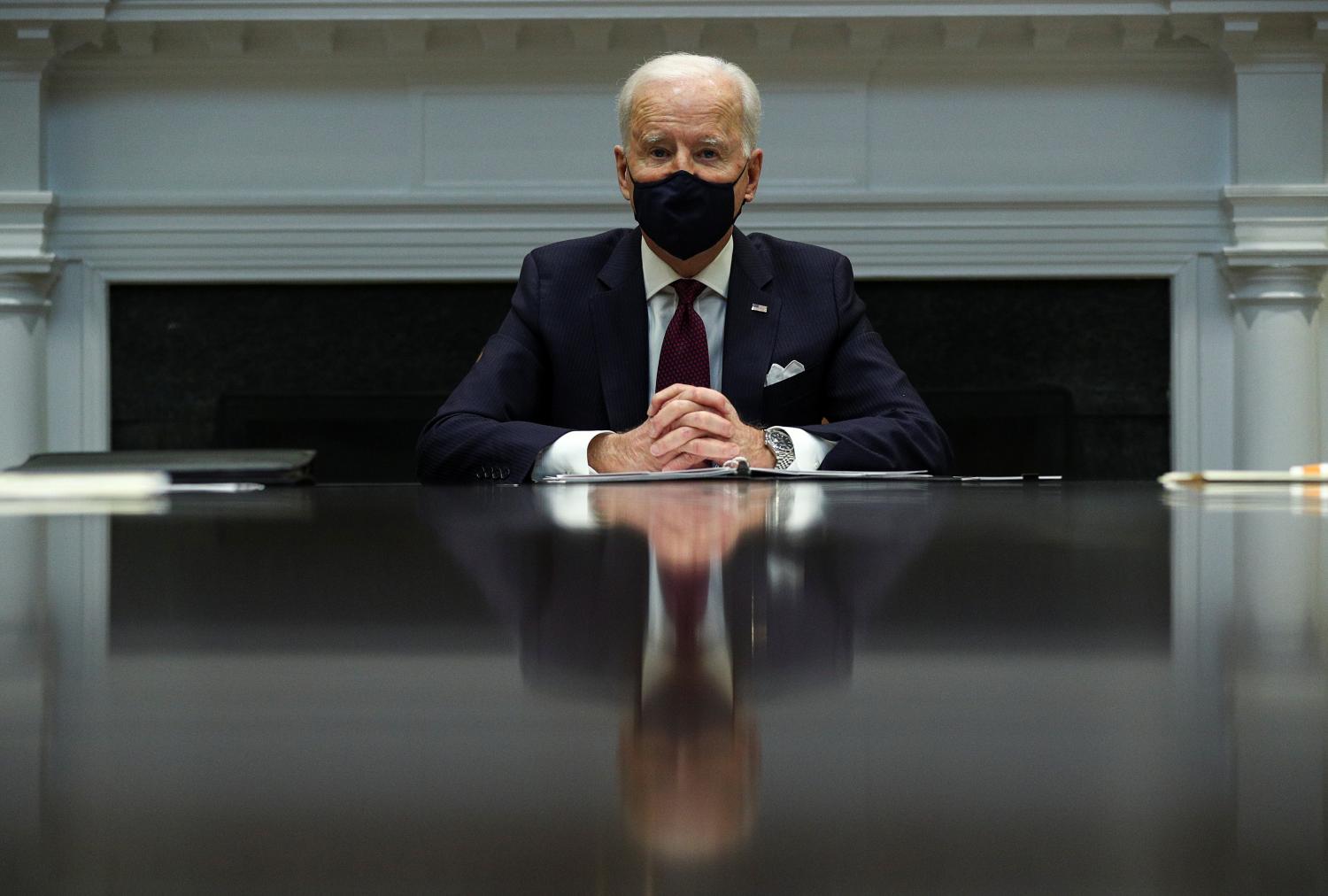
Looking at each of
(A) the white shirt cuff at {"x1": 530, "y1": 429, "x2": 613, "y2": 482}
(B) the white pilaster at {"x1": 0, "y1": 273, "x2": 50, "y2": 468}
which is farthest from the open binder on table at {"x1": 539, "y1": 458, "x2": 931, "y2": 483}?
(B) the white pilaster at {"x1": 0, "y1": 273, "x2": 50, "y2": 468}

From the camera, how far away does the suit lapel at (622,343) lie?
138cm

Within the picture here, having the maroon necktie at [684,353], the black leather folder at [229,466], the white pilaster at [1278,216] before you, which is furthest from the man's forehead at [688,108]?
the white pilaster at [1278,216]

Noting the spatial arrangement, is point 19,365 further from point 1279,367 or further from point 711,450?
point 1279,367

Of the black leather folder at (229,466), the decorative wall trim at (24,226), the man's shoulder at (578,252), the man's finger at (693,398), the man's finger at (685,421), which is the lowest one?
the black leather folder at (229,466)

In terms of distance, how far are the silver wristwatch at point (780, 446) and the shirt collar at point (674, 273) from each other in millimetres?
300

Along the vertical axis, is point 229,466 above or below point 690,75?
below

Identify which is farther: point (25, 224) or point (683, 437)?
point (25, 224)

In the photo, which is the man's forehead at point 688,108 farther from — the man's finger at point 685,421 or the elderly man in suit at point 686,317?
the man's finger at point 685,421

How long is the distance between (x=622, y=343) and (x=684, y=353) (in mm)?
77

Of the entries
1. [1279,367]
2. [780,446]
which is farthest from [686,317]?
[1279,367]

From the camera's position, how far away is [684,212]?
4.61 feet

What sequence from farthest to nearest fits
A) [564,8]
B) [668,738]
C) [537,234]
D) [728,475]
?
[537,234]
[564,8]
[728,475]
[668,738]

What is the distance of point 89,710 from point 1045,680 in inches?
2.6

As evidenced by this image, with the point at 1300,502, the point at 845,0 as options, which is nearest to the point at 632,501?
the point at 1300,502
